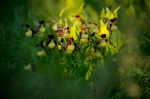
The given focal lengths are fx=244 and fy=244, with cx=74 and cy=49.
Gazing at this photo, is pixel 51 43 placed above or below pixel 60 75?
above

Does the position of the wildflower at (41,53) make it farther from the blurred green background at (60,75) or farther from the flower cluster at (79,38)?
the blurred green background at (60,75)

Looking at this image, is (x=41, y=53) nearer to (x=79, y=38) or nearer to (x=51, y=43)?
(x=51, y=43)

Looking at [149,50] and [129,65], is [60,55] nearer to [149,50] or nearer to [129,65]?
[129,65]

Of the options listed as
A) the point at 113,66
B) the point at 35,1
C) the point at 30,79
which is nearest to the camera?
the point at 113,66

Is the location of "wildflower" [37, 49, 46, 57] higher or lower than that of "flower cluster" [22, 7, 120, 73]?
lower

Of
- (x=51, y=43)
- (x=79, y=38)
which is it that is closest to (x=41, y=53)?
(x=51, y=43)

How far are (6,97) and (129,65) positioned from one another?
1054 mm

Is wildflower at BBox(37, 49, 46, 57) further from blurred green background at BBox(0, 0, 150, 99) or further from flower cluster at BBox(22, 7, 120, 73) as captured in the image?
blurred green background at BBox(0, 0, 150, 99)

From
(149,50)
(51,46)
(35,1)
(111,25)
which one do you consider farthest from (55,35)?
(35,1)

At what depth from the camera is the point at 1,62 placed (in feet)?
7.93

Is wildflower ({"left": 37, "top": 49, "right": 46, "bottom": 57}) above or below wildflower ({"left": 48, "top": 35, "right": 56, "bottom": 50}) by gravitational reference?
below

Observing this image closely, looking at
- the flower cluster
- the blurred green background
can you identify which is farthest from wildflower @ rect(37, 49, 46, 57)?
the blurred green background

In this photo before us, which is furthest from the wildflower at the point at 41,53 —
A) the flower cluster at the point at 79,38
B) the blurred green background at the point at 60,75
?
the blurred green background at the point at 60,75

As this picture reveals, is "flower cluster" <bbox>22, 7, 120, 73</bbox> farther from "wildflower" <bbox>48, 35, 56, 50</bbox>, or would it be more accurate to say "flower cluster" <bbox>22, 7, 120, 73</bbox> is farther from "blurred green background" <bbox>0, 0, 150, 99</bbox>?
"blurred green background" <bbox>0, 0, 150, 99</bbox>
